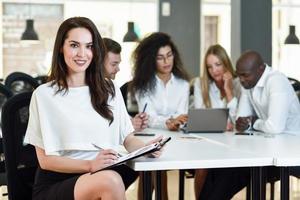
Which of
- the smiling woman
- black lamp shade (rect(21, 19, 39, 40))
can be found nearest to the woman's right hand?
the smiling woman

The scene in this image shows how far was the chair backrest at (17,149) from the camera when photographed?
7.21 ft

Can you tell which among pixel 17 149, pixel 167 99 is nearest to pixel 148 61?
pixel 167 99

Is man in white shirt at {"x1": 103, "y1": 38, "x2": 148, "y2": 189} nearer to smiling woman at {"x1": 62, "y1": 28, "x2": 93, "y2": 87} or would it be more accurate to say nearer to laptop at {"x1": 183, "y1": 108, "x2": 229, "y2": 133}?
laptop at {"x1": 183, "y1": 108, "x2": 229, "y2": 133}

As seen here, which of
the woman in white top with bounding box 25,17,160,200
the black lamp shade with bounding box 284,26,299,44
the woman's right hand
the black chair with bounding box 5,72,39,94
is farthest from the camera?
the black lamp shade with bounding box 284,26,299,44

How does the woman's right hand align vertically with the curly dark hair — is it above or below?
below

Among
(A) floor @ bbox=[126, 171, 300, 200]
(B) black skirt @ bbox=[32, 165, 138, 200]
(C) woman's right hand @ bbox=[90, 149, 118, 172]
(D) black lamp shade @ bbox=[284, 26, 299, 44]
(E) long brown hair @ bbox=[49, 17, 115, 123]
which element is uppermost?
(D) black lamp shade @ bbox=[284, 26, 299, 44]

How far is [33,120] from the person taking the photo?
2105 mm

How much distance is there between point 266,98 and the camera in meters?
3.08

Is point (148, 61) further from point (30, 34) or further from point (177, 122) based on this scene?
point (30, 34)

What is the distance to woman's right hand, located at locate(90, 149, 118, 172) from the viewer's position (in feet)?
6.35

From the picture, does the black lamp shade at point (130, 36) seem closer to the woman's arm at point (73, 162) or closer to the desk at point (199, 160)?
the desk at point (199, 160)

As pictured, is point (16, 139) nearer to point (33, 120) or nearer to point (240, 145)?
point (33, 120)

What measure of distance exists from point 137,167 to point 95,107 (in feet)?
1.11

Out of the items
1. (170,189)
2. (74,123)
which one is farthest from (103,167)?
(170,189)
